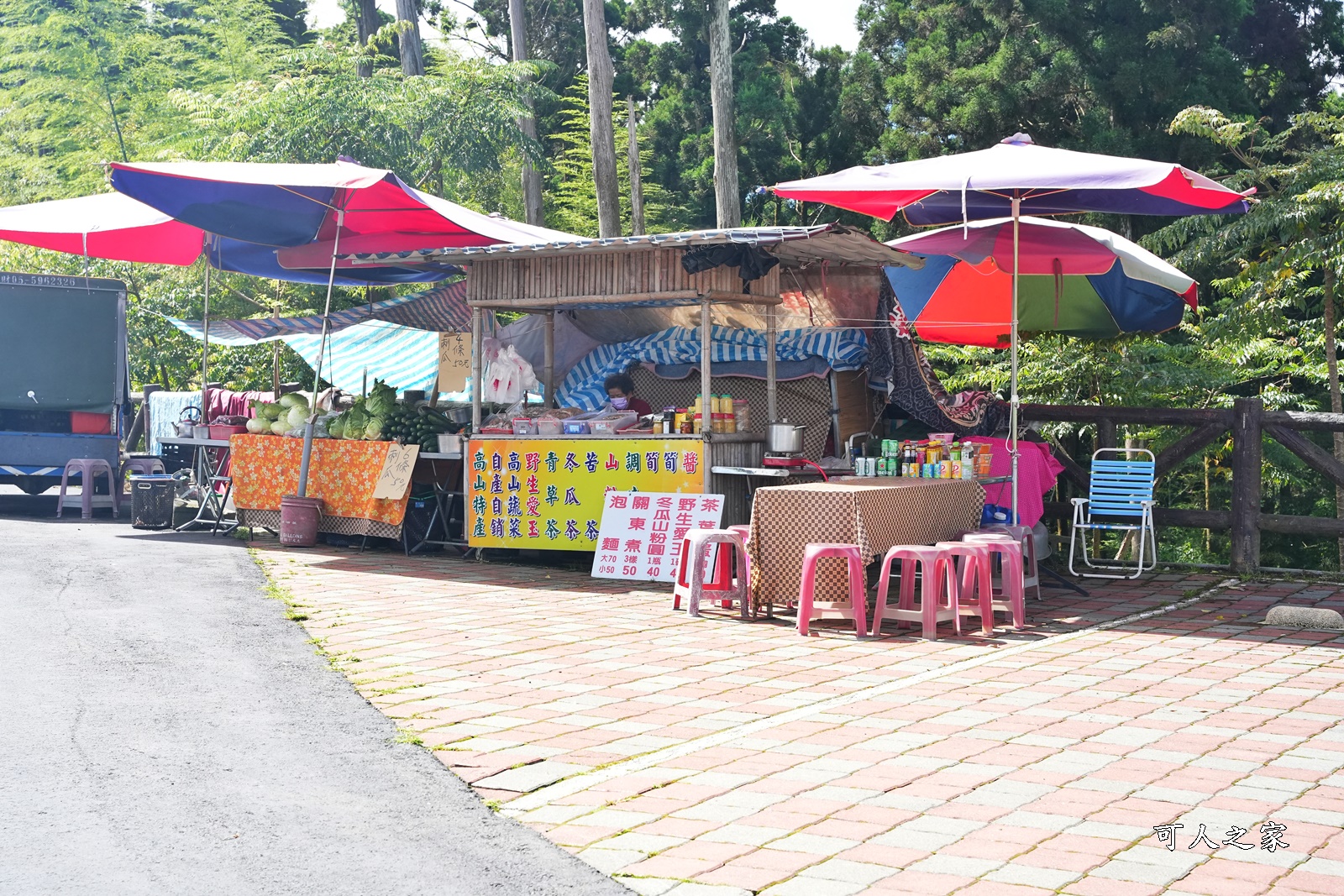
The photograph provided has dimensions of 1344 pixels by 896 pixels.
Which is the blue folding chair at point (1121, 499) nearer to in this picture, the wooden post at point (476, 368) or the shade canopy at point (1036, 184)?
the shade canopy at point (1036, 184)

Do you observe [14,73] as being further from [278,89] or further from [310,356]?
[310,356]

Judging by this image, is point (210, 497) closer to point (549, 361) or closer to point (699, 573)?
point (549, 361)

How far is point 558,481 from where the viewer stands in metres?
11.0

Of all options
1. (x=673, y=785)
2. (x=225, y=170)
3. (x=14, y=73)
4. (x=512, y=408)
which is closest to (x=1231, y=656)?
(x=673, y=785)

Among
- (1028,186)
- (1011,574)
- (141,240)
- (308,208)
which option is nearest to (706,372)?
(1028,186)

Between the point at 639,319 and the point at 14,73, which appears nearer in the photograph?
the point at 639,319

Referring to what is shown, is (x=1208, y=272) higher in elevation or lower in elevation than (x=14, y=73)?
lower

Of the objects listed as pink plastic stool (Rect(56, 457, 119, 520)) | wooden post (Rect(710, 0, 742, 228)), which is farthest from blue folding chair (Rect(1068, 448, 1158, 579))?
wooden post (Rect(710, 0, 742, 228))

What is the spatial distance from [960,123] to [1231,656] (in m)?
15.4

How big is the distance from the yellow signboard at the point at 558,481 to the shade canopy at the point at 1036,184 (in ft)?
7.15

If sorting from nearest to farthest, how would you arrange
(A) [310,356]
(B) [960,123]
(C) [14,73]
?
(A) [310,356]
(B) [960,123]
(C) [14,73]

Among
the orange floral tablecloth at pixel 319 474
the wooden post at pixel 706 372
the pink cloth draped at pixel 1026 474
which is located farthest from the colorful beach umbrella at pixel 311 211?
the pink cloth draped at pixel 1026 474

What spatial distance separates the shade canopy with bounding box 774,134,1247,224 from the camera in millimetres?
8641

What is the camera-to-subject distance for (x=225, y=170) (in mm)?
12000
